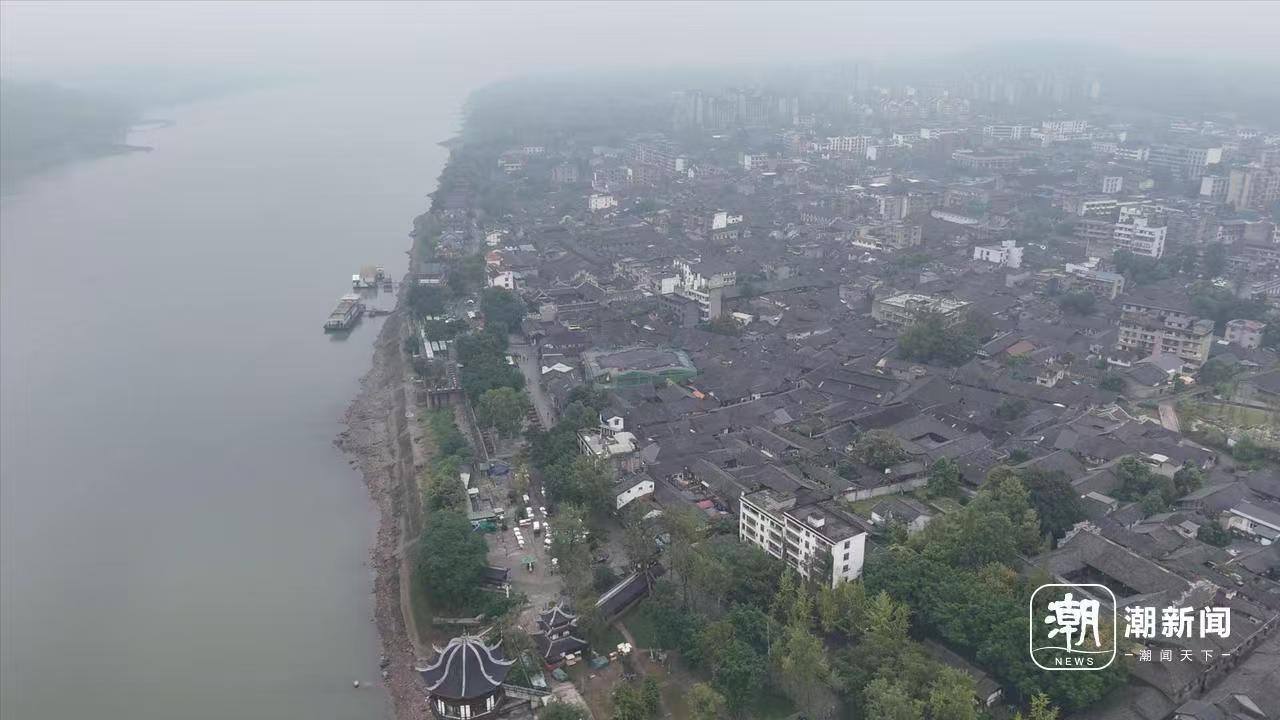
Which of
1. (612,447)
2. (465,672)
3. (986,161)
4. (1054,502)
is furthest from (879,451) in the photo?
(986,161)

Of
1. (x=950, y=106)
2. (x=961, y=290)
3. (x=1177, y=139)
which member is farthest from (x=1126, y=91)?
(x=961, y=290)

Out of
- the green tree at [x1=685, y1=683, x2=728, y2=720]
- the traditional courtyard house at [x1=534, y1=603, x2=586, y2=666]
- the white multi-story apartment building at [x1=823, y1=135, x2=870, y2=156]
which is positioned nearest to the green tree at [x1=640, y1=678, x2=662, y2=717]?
the green tree at [x1=685, y1=683, x2=728, y2=720]

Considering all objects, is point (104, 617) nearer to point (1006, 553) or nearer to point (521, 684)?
point (521, 684)

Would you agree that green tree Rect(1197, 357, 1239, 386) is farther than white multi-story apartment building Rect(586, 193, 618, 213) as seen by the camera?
No

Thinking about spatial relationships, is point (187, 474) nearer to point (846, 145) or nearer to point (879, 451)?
point (879, 451)

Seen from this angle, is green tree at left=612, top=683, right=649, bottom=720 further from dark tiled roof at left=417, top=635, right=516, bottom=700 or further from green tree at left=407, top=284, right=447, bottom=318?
green tree at left=407, top=284, right=447, bottom=318

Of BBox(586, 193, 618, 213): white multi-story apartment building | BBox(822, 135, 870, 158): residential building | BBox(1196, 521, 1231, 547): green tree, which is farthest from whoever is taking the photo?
BBox(822, 135, 870, 158): residential building

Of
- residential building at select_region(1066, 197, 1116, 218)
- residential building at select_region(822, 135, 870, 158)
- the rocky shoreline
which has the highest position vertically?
residential building at select_region(822, 135, 870, 158)

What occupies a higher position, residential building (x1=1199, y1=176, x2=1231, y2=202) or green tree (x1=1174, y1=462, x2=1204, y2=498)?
residential building (x1=1199, y1=176, x2=1231, y2=202)
